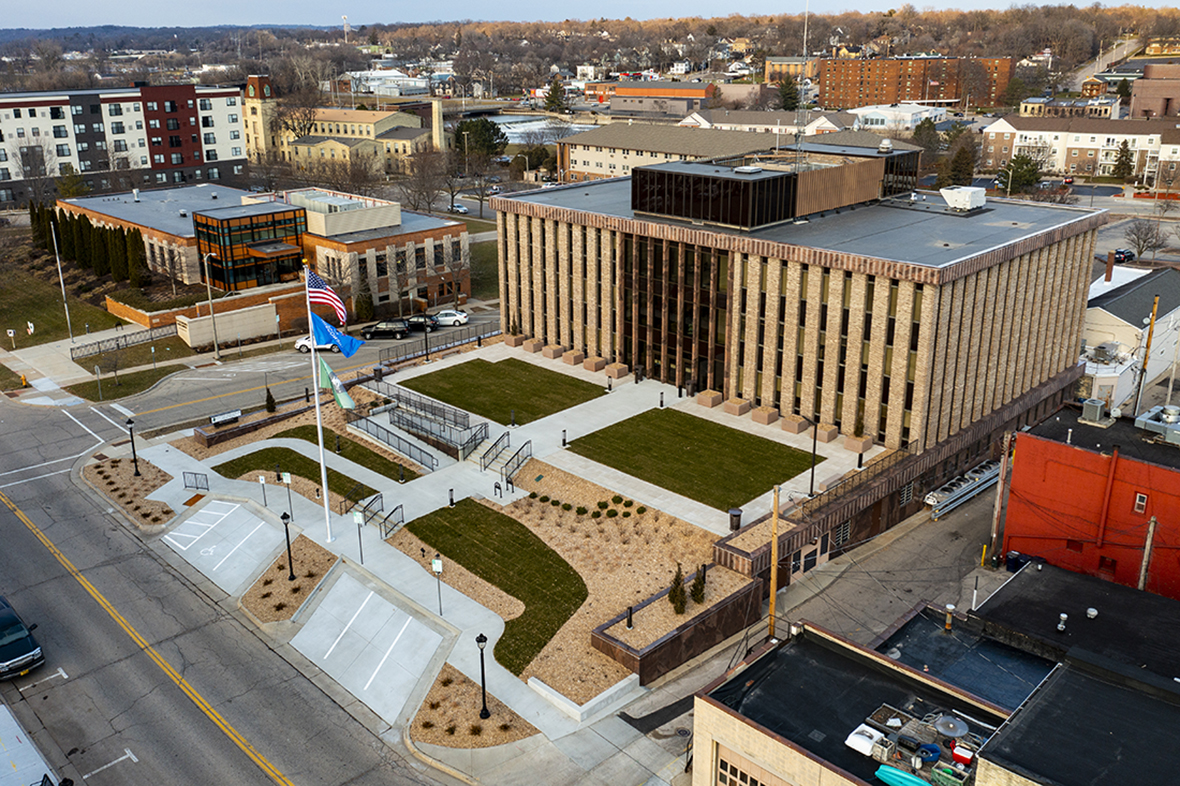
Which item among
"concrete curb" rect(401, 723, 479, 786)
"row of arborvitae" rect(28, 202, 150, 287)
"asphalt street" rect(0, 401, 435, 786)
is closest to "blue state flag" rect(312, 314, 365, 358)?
"asphalt street" rect(0, 401, 435, 786)

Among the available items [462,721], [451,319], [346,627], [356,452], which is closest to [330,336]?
[356,452]

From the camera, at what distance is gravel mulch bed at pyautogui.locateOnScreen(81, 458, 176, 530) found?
4697cm

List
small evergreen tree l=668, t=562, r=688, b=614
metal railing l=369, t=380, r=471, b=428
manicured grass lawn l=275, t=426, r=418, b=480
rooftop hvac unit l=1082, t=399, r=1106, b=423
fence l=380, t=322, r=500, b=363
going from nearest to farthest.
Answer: small evergreen tree l=668, t=562, r=688, b=614 < rooftop hvac unit l=1082, t=399, r=1106, b=423 < manicured grass lawn l=275, t=426, r=418, b=480 < metal railing l=369, t=380, r=471, b=428 < fence l=380, t=322, r=500, b=363

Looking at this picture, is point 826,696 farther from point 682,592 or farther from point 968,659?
point 682,592

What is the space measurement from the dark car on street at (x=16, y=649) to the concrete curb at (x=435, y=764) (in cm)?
1530

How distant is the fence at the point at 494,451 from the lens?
49.4 metres

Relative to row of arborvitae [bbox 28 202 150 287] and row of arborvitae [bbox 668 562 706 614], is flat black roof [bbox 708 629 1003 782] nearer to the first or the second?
row of arborvitae [bbox 668 562 706 614]

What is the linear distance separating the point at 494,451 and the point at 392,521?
770 cm

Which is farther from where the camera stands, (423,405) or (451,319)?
(451,319)

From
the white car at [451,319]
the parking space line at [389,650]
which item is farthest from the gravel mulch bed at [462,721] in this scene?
the white car at [451,319]

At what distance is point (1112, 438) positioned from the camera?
4122 cm

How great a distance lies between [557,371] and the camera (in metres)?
60.4

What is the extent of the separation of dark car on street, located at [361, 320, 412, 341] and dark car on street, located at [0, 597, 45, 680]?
4113cm

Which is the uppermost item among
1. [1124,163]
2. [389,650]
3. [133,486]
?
[1124,163]
